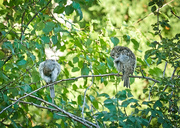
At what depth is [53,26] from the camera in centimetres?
304

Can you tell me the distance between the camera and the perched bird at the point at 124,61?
3557mm

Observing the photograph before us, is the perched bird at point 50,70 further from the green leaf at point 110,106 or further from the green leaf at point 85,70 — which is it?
the green leaf at point 110,106

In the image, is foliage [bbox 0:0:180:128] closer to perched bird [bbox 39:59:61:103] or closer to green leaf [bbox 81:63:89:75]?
green leaf [bbox 81:63:89:75]

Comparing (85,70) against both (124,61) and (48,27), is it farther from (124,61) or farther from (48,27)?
(48,27)

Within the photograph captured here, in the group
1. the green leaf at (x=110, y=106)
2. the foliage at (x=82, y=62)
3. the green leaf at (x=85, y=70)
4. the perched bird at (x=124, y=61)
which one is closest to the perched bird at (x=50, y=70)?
the foliage at (x=82, y=62)

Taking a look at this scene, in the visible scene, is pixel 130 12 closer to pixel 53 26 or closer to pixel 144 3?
pixel 144 3

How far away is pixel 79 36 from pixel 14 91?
133cm

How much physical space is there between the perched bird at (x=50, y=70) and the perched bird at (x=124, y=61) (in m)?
0.84

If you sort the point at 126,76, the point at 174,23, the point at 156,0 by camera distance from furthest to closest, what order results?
the point at 174,23
the point at 126,76
the point at 156,0

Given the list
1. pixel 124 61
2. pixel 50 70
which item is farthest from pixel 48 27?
pixel 124 61

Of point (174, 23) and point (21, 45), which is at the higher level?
point (174, 23)

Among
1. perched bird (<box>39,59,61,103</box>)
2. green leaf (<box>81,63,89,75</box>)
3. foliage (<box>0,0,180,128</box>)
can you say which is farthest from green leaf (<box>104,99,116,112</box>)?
perched bird (<box>39,59,61,103</box>)

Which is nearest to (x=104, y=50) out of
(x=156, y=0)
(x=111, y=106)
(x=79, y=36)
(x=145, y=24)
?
(x=79, y=36)

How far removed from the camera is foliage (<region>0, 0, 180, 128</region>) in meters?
2.46
